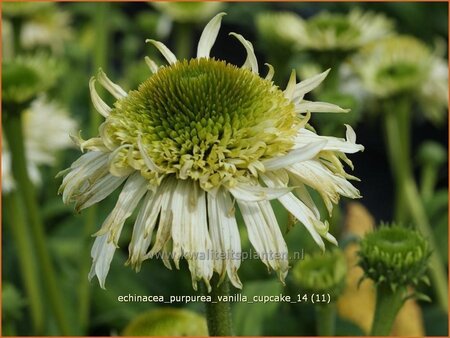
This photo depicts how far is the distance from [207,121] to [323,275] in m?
0.28

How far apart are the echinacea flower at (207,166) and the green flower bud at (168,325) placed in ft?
0.87

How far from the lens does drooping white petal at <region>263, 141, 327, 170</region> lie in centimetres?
46

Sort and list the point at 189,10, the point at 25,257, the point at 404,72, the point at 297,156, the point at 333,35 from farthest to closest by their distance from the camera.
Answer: the point at 189,10
the point at 404,72
the point at 333,35
the point at 25,257
the point at 297,156

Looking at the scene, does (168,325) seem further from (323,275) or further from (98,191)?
(98,191)

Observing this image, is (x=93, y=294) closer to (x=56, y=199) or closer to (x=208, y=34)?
(x=56, y=199)

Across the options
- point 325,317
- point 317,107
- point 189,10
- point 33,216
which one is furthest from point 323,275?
point 189,10

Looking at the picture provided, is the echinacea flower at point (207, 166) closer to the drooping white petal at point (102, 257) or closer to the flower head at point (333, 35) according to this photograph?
the drooping white petal at point (102, 257)

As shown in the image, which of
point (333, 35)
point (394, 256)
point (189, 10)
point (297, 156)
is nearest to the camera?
point (297, 156)

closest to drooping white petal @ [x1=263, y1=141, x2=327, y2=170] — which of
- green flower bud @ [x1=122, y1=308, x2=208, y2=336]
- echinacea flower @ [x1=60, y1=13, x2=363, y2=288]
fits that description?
echinacea flower @ [x1=60, y1=13, x2=363, y2=288]

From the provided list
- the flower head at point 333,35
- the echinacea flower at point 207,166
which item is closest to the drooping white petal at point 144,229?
the echinacea flower at point 207,166

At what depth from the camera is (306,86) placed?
0.53 m

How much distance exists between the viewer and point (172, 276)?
46.7 inches

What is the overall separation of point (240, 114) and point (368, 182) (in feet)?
5.14

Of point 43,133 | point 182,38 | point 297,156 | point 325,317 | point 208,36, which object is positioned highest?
point 182,38
